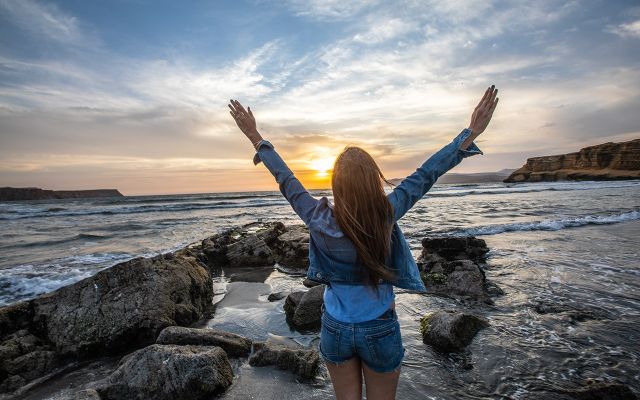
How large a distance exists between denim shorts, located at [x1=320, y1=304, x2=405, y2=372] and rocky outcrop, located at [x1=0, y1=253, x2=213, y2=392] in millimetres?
4331

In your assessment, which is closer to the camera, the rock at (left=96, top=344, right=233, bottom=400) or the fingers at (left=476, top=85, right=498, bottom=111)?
the fingers at (left=476, top=85, right=498, bottom=111)

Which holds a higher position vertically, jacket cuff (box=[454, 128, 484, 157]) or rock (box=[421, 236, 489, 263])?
jacket cuff (box=[454, 128, 484, 157])

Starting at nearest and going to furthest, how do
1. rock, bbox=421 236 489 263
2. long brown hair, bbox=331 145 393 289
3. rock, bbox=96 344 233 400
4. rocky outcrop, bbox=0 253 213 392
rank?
long brown hair, bbox=331 145 393 289 → rock, bbox=96 344 233 400 → rocky outcrop, bbox=0 253 213 392 → rock, bbox=421 236 489 263

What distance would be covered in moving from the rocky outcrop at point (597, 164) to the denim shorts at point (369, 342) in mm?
76500

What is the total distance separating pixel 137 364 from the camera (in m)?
3.97

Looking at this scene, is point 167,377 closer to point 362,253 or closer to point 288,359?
point 288,359

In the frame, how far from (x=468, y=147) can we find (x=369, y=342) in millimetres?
1366

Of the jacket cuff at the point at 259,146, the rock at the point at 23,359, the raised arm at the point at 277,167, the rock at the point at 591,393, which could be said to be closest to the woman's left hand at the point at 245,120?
the raised arm at the point at 277,167

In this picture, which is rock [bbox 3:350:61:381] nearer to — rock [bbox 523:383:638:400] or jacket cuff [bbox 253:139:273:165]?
jacket cuff [bbox 253:139:273:165]

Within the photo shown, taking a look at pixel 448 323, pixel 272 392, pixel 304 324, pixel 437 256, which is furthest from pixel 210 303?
pixel 437 256

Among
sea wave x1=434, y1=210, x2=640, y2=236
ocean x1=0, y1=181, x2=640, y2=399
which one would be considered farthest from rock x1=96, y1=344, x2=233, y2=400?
sea wave x1=434, y1=210, x2=640, y2=236

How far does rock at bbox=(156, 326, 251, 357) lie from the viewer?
15.3 ft

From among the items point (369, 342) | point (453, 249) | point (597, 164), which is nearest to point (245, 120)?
point (369, 342)

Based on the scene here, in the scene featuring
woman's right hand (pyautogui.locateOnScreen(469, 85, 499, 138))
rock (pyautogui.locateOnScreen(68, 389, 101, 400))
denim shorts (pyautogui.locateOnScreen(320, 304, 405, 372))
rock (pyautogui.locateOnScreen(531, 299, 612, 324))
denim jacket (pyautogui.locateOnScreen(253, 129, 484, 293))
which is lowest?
rock (pyautogui.locateOnScreen(531, 299, 612, 324))
